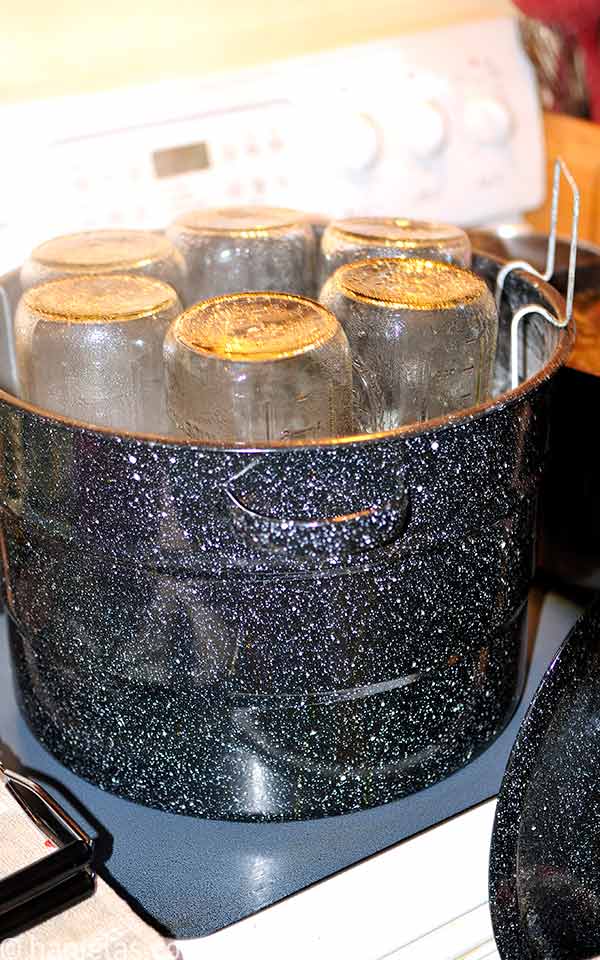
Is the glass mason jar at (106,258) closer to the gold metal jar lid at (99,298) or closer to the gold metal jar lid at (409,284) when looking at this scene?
the gold metal jar lid at (99,298)

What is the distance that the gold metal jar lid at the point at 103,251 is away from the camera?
785 mm

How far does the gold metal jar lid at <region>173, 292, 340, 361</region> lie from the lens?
654 mm

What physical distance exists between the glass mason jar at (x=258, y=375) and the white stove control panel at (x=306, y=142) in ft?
1.14

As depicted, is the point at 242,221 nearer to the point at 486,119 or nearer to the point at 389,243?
the point at 389,243

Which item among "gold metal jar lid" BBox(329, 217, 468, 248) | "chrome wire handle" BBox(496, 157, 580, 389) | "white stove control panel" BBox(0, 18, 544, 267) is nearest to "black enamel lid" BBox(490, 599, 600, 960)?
"chrome wire handle" BBox(496, 157, 580, 389)

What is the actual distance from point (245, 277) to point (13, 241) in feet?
0.82

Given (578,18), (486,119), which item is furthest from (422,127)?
(578,18)

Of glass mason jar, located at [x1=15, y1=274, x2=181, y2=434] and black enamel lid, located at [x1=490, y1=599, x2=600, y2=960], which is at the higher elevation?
glass mason jar, located at [x1=15, y1=274, x2=181, y2=434]

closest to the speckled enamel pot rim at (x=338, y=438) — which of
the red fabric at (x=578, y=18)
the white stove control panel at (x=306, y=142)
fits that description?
the white stove control panel at (x=306, y=142)

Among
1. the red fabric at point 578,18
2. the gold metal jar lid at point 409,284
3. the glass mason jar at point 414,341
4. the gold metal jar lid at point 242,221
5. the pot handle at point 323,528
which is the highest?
the red fabric at point 578,18

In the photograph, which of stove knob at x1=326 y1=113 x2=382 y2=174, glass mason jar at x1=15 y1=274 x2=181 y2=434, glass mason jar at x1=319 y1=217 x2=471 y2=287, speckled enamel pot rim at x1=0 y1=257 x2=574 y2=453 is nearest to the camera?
speckled enamel pot rim at x1=0 y1=257 x2=574 y2=453

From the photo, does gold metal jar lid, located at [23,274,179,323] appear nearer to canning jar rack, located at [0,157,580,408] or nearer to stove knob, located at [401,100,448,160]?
canning jar rack, located at [0,157,580,408]

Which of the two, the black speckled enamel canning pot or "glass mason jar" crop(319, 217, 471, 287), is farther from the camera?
"glass mason jar" crop(319, 217, 471, 287)

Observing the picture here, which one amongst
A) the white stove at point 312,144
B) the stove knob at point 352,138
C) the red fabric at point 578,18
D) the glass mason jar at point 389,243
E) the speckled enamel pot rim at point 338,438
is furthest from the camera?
the red fabric at point 578,18
